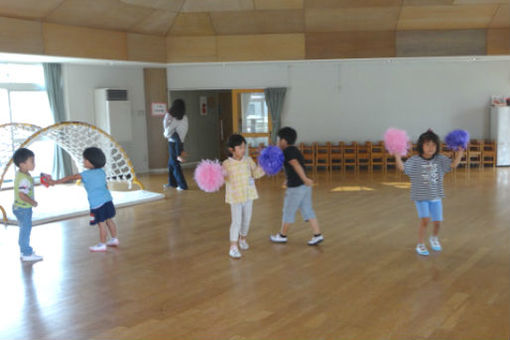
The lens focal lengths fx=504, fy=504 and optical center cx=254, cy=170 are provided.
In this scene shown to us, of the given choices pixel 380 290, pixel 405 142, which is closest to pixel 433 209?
pixel 405 142

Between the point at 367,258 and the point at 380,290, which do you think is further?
the point at 367,258

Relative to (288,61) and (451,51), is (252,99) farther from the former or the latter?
(451,51)

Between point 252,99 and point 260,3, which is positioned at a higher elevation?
point 260,3

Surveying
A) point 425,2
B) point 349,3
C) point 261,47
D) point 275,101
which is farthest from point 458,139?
point 275,101

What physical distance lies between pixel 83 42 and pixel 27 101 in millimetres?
2142

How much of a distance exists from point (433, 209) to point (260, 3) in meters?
6.89

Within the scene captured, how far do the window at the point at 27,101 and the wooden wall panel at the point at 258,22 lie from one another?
13.6ft

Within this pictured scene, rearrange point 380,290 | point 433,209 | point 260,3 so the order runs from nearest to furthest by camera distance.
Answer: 1. point 380,290
2. point 433,209
3. point 260,3

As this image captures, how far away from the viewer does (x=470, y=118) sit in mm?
12562

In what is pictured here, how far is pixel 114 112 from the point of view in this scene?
11742 mm

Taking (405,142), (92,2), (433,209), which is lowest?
(433,209)

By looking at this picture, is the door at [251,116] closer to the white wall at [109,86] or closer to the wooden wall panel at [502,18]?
the white wall at [109,86]

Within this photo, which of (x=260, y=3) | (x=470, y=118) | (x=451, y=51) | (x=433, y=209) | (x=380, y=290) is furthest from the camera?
(x=470, y=118)

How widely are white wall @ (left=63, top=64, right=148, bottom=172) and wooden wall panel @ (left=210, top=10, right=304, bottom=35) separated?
2494 mm
